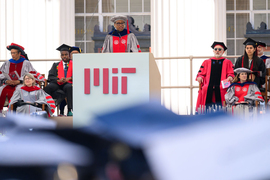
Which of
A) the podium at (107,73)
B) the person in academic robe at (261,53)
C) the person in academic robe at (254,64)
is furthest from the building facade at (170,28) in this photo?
the podium at (107,73)

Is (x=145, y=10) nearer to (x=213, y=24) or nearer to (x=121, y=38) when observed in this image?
(x=213, y=24)

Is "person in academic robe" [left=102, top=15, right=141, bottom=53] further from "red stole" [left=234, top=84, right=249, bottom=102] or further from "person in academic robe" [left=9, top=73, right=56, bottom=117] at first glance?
"red stole" [left=234, top=84, right=249, bottom=102]

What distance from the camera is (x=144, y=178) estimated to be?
0.32m

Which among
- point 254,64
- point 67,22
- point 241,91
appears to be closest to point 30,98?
point 241,91

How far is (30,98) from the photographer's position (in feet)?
15.4

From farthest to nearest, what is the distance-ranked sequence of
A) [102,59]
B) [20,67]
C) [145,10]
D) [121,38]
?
[145,10] → [20,67] → [121,38] → [102,59]

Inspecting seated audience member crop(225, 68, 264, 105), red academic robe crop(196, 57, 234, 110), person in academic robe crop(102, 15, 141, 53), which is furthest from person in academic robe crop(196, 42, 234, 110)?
person in academic robe crop(102, 15, 141, 53)

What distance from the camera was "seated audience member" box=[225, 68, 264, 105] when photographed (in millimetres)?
4738

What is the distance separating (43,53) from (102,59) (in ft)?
17.4

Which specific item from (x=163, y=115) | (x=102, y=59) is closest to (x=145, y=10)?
(x=102, y=59)

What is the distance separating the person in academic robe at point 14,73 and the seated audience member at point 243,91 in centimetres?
264

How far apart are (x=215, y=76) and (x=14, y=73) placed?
2872 mm

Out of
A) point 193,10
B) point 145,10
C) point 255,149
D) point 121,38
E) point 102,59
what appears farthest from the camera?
point 145,10

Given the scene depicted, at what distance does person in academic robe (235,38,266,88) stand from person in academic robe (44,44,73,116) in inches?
93.1
